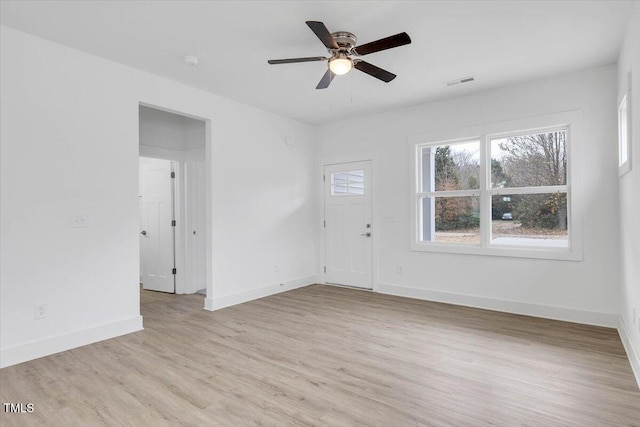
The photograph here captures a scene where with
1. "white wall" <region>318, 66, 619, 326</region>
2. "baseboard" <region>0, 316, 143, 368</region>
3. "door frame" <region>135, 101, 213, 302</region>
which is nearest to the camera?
"baseboard" <region>0, 316, 143, 368</region>

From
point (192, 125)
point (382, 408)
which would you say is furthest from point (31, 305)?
point (192, 125)

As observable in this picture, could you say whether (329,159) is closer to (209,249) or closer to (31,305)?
(209,249)

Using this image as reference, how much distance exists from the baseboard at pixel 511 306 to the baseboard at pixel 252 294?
4.40ft

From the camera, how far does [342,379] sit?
2.59 meters

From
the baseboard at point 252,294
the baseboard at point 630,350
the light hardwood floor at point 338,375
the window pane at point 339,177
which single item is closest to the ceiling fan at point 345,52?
the light hardwood floor at point 338,375

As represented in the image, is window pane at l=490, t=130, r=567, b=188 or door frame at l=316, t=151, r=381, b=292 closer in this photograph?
window pane at l=490, t=130, r=567, b=188

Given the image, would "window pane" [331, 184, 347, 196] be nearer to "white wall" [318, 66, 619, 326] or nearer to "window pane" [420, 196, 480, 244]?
"white wall" [318, 66, 619, 326]

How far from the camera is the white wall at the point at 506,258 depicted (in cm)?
372

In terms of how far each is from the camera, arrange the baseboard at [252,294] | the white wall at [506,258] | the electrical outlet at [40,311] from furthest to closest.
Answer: the baseboard at [252,294] < the white wall at [506,258] < the electrical outlet at [40,311]

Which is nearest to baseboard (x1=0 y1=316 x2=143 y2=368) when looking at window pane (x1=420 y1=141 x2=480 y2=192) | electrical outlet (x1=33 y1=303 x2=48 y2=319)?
electrical outlet (x1=33 y1=303 x2=48 y2=319)

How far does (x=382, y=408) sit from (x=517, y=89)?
3.97 meters

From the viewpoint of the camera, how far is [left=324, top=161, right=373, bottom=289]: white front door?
18.4 feet

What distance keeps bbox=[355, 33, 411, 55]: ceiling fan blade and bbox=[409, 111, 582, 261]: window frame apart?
2436 millimetres

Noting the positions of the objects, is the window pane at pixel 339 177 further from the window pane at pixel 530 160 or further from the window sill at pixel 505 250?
the window pane at pixel 530 160
